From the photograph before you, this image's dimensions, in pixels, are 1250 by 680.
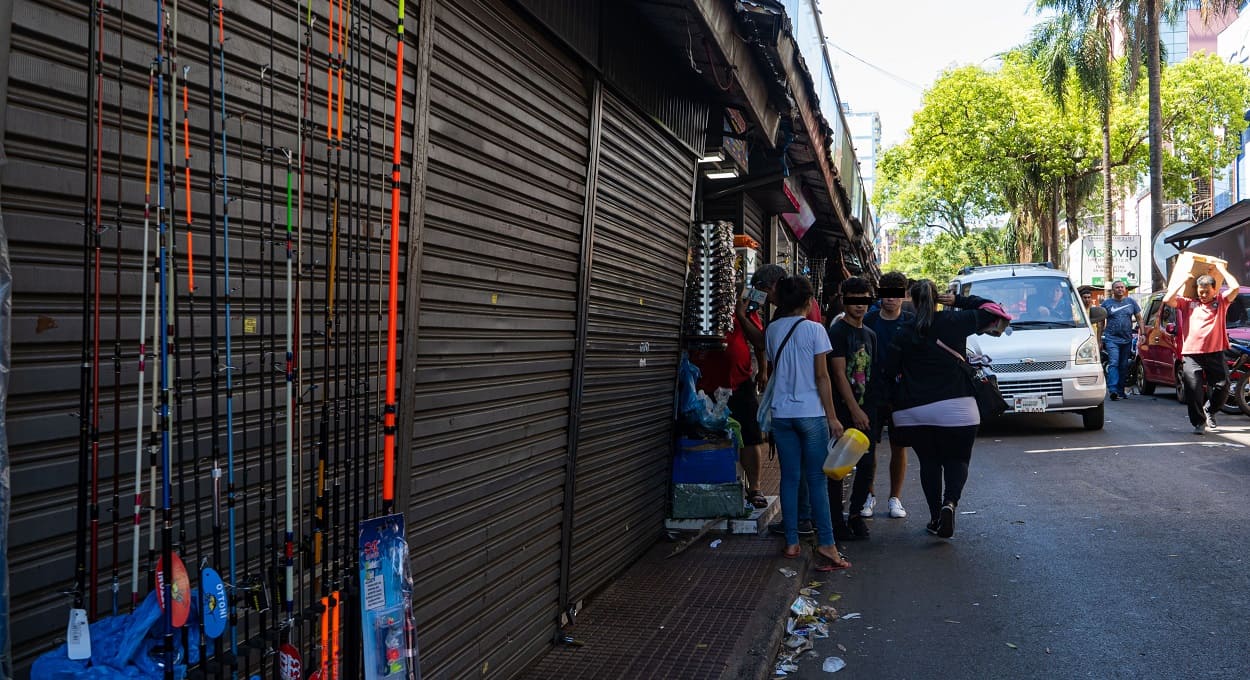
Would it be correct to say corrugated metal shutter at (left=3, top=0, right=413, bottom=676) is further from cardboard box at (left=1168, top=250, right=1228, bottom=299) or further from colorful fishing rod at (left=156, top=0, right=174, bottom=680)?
cardboard box at (left=1168, top=250, right=1228, bottom=299)

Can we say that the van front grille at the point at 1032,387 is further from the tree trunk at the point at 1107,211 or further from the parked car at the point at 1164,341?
the tree trunk at the point at 1107,211

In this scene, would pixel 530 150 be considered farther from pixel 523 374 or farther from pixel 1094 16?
pixel 1094 16

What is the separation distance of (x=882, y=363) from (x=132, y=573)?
586 centimetres

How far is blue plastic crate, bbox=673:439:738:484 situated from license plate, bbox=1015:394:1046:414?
6.51m

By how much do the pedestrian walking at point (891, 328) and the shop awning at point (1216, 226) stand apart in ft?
48.2

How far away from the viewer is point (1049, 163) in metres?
38.6

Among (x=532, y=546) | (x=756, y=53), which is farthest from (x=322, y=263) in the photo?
(x=756, y=53)

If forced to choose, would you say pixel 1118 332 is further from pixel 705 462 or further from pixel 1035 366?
pixel 705 462

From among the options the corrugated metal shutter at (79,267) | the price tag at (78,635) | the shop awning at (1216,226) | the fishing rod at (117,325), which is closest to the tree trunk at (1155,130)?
the shop awning at (1216,226)

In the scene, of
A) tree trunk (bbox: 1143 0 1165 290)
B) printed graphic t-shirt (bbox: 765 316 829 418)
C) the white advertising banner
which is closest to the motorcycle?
printed graphic t-shirt (bbox: 765 316 829 418)

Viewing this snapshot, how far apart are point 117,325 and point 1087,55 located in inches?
1379

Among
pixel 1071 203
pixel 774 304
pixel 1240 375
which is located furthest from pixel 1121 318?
pixel 1071 203

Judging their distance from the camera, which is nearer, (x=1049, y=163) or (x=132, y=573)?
(x=132, y=573)

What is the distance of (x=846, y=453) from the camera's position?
6324 millimetres
